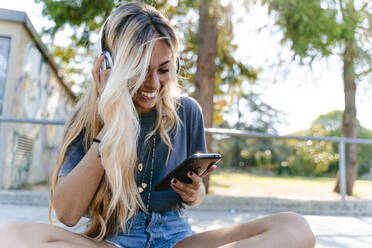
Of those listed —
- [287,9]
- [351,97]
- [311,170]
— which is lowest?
[311,170]

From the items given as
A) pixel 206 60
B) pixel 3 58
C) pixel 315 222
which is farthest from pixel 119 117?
pixel 3 58

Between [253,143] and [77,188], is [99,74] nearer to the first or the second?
[77,188]

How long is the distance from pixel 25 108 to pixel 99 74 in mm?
6905

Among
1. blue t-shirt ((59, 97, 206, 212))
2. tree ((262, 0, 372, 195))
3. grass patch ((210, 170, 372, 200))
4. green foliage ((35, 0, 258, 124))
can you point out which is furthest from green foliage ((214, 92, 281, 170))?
blue t-shirt ((59, 97, 206, 212))

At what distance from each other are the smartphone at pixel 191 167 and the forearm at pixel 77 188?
280mm

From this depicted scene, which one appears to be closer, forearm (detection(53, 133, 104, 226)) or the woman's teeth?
forearm (detection(53, 133, 104, 226))

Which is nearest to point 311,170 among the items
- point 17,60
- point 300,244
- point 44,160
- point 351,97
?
point 351,97

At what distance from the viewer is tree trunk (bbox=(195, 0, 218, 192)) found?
250 inches

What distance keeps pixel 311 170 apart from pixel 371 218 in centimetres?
2404

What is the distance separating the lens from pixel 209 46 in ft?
21.4

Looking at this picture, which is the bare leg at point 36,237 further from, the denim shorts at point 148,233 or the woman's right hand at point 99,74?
the woman's right hand at point 99,74

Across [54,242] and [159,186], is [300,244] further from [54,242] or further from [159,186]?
[54,242]

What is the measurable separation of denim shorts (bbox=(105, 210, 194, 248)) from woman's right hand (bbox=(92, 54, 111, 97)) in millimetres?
599

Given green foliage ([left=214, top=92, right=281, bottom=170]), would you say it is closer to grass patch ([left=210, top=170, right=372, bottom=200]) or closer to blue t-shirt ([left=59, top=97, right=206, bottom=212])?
grass patch ([left=210, top=170, right=372, bottom=200])
